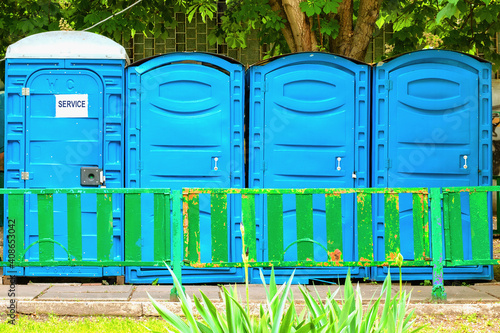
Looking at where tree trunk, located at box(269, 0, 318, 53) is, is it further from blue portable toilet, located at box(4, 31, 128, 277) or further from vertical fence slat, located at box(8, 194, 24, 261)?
vertical fence slat, located at box(8, 194, 24, 261)

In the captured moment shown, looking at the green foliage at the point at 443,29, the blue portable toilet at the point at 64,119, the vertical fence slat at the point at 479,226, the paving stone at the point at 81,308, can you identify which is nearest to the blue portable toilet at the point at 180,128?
the blue portable toilet at the point at 64,119

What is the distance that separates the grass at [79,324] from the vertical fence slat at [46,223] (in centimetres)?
54

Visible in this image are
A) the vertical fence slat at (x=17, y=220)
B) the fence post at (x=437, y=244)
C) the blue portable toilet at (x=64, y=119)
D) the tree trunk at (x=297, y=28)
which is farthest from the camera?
the tree trunk at (x=297, y=28)

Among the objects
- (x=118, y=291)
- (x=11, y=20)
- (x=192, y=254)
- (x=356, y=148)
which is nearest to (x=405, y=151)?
(x=356, y=148)

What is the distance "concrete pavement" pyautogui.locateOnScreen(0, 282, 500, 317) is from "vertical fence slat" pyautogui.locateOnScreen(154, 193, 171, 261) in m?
0.39

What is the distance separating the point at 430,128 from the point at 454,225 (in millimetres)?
1360

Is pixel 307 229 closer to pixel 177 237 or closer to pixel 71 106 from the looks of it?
pixel 177 237

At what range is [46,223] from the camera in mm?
5031

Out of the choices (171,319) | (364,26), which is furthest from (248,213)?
(364,26)

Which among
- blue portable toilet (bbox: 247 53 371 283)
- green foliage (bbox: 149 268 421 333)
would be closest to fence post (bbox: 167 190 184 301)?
blue portable toilet (bbox: 247 53 371 283)

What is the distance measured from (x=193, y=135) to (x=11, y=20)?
368 cm

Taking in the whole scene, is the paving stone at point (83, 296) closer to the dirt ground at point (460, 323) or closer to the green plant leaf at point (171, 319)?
the dirt ground at point (460, 323)

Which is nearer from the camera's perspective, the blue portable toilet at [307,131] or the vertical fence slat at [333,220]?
the vertical fence slat at [333,220]

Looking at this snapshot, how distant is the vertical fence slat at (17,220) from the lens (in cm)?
500
